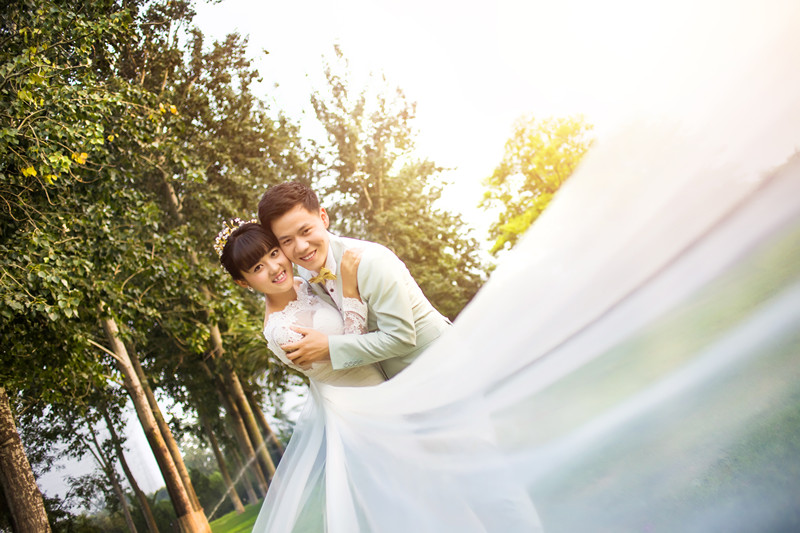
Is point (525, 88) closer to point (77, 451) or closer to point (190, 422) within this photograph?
point (190, 422)

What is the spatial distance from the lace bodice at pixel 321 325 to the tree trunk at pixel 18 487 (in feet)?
18.7

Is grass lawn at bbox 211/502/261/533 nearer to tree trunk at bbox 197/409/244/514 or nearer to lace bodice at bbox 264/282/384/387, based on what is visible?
tree trunk at bbox 197/409/244/514

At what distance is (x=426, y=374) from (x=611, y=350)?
722 mm

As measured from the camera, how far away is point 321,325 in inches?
103

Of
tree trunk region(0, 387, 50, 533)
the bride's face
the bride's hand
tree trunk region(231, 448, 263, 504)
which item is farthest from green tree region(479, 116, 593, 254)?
the bride's hand

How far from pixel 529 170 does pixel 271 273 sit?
2132 cm

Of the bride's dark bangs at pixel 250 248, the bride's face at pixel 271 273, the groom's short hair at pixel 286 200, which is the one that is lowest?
the bride's face at pixel 271 273

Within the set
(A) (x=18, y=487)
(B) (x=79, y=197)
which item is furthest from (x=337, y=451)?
(B) (x=79, y=197)

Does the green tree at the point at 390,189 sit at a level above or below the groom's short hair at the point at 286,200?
above

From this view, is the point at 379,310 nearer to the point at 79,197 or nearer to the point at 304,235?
the point at 304,235

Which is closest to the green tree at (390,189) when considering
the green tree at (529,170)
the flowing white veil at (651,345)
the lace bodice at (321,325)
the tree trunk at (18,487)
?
the green tree at (529,170)

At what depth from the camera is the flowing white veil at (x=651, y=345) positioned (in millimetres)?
1548

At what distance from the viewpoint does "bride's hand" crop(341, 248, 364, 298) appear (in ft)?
7.93

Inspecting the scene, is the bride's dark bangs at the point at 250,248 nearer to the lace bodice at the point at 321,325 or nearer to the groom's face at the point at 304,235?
the groom's face at the point at 304,235
